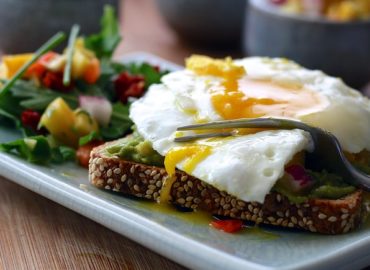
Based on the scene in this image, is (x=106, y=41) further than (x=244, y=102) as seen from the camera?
Yes

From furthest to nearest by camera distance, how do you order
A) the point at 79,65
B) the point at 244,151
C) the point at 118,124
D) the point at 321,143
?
the point at 79,65 → the point at 118,124 → the point at 321,143 → the point at 244,151

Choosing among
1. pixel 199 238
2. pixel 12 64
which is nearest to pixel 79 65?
pixel 12 64

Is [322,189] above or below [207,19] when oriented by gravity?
above

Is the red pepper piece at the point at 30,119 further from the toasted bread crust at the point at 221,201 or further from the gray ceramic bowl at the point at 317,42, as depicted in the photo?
the gray ceramic bowl at the point at 317,42

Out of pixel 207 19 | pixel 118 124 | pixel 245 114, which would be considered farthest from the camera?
pixel 207 19

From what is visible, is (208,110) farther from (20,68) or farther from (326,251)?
(20,68)

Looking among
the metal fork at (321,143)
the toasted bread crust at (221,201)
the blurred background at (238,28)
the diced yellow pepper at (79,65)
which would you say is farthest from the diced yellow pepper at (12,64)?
the metal fork at (321,143)

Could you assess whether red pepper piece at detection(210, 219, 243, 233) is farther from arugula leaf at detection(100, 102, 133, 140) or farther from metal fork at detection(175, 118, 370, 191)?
arugula leaf at detection(100, 102, 133, 140)

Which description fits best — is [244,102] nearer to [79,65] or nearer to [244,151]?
[244,151]
